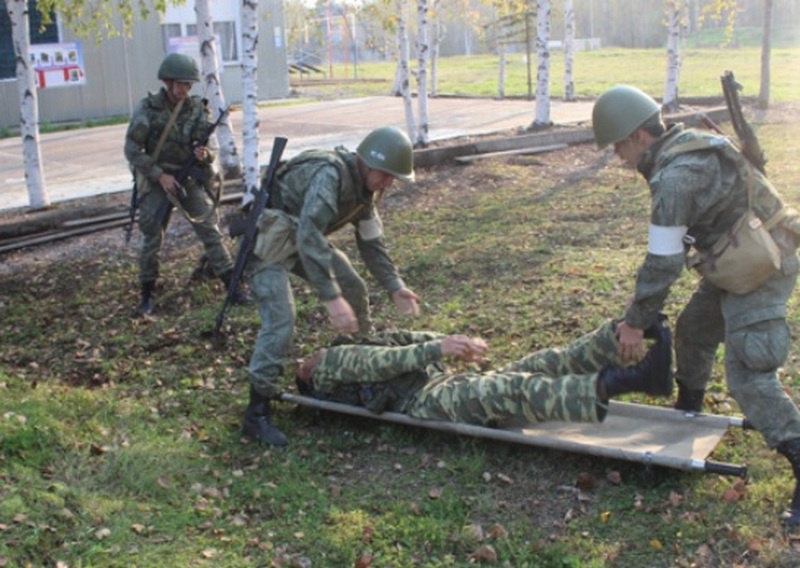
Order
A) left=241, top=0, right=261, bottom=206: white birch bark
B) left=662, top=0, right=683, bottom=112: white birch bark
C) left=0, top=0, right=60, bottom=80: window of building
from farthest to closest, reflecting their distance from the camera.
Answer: left=0, top=0, right=60, bottom=80: window of building, left=662, top=0, right=683, bottom=112: white birch bark, left=241, top=0, right=261, bottom=206: white birch bark

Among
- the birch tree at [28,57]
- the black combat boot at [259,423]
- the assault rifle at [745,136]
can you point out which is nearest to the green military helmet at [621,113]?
the assault rifle at [745,136]

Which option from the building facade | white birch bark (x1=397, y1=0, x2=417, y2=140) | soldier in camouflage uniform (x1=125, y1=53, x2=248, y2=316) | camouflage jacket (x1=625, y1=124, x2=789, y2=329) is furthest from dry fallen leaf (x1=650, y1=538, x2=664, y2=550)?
the building facade

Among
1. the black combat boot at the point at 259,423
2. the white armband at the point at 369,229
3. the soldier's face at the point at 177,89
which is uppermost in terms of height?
the soldier's face at the point at 177,89

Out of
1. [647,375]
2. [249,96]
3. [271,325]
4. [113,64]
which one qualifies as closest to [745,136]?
[647,375]

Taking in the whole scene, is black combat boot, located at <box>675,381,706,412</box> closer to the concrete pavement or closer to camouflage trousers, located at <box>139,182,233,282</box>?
camouflage trousers, located at <box>139,182,233,282</box>

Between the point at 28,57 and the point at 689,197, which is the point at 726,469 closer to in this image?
the point at 689,197

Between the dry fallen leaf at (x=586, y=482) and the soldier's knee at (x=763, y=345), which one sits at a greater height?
the soldier's knee at (x=763, y=345)

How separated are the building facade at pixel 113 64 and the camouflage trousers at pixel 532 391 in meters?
18.6

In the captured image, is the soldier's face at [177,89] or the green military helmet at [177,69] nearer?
the green military helmet at [177,69]

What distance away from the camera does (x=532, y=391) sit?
486 centimetres

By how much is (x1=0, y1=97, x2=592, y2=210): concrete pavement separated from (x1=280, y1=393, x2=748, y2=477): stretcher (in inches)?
371

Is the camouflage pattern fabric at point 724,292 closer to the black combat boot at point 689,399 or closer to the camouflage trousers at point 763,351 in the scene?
the camouflage trousers at point 763,351

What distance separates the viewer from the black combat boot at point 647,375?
465 centimetres

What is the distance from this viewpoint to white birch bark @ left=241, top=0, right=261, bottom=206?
9.93m
